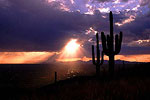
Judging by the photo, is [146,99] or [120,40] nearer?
[146,99]

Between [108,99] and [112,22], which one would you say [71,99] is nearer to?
[108,99]

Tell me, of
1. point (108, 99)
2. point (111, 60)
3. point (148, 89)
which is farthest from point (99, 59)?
point (108, 99)

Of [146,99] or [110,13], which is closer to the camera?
[146,99]

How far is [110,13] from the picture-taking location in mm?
15336

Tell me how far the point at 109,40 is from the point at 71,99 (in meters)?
10.4

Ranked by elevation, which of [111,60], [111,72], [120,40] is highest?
[120,40]

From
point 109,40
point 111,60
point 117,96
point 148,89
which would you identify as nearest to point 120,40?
point 109,40

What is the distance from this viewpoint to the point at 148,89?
18.1ft

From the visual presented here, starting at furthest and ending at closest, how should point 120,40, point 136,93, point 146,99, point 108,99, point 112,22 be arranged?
1. point 112,22
2. point 120,40
3. point 136,93
4. point 146,99
5. point 108,99

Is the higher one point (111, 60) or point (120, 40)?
point (120, 40)

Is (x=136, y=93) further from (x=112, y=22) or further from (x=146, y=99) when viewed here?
(x=112, y=22)

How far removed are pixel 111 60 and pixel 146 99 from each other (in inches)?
396

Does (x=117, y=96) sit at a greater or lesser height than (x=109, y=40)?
lesser

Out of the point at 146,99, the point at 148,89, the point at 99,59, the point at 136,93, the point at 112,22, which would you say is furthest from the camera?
the point at 99,59
